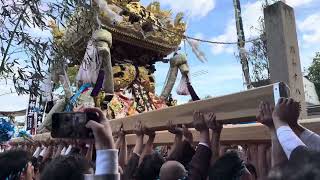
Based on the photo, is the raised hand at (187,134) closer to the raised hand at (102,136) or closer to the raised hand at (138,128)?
the raised hand at (138,128)

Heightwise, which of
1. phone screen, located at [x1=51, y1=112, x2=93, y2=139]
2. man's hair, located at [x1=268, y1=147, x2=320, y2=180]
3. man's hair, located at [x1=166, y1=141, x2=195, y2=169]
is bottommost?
man's hair, located at [x1=268, y1=147, x2=320, y2=180]

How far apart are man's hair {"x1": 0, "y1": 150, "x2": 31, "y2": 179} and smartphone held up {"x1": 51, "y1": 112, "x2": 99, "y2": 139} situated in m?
0.42

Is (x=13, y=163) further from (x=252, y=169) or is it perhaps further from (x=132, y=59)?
(x=132, y=59)

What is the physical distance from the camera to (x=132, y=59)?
778 centimetres

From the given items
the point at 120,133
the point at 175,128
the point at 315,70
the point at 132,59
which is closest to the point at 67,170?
the point at 175,128

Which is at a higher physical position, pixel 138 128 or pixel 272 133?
pixel 138 128

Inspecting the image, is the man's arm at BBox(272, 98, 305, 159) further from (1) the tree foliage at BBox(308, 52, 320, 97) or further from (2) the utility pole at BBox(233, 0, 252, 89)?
(1) the tree foliage at BBox(308, 52, 320, 97)

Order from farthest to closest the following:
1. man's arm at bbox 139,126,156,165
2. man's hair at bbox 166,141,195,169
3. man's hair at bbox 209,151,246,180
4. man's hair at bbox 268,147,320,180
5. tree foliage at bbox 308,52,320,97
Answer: tree foliage at bbox 308,52,320,97 → man's arm at bbox 139,126,156,165 → man's hair at bbox 166,141,195,169 → man's hair at bbox 209,151,246,180 → man's hair at bbox 268,147,320,180

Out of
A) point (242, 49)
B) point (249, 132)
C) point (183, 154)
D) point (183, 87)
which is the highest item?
point (242, 49)

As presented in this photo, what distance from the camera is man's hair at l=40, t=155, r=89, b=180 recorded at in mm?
1642

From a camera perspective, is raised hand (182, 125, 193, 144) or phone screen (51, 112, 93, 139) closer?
phone screen (51, 112, 93, 139)

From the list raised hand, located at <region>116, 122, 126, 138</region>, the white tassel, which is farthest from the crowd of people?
the white tassel

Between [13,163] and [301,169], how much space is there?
5.61 ft

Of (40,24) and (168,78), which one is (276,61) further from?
(168,78)
